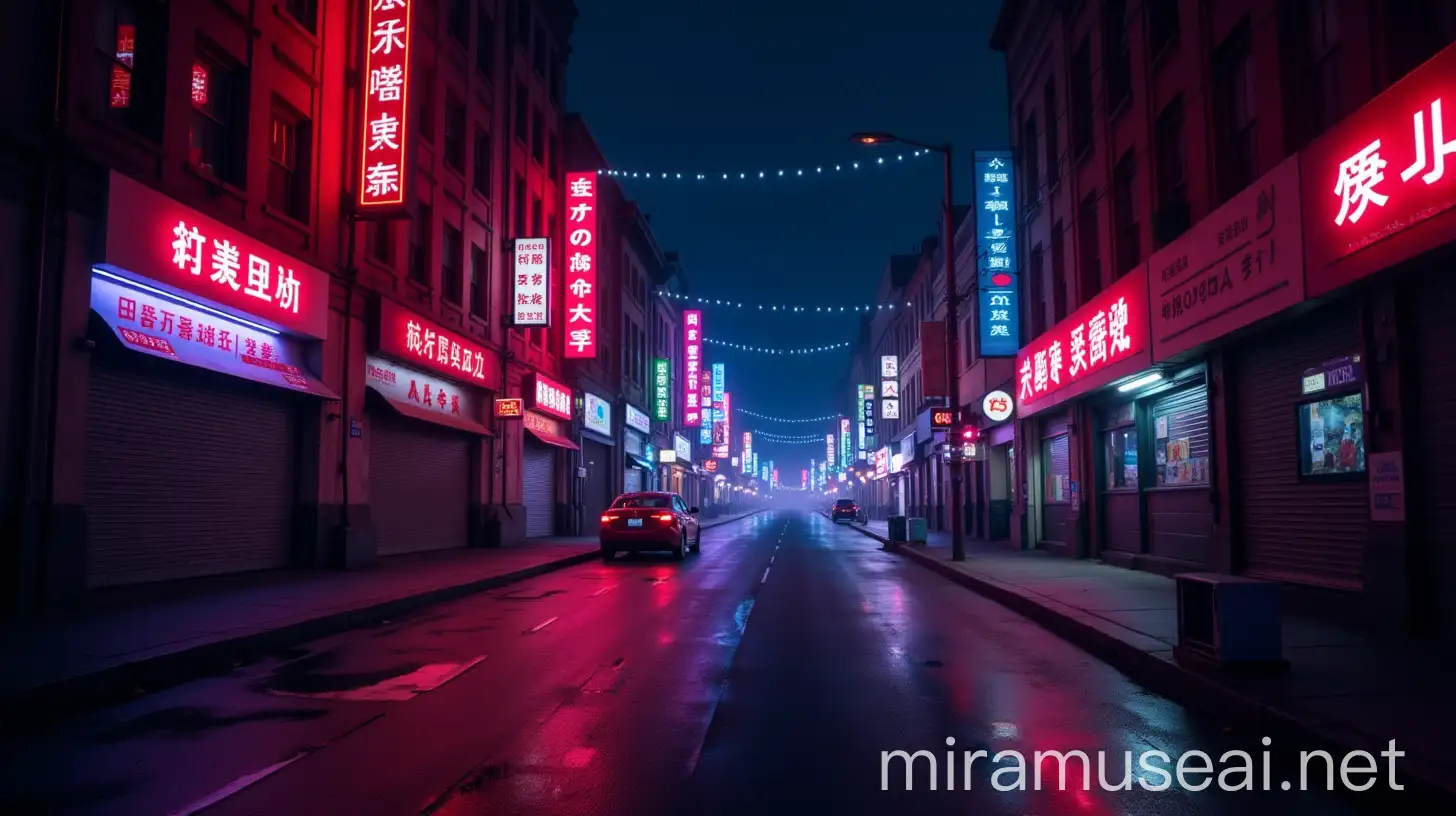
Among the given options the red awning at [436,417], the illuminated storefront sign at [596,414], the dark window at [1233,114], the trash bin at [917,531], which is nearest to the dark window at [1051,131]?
the dark window at [1233,114]

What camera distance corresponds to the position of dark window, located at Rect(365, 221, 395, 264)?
69.6ft

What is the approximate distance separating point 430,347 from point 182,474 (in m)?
8.17

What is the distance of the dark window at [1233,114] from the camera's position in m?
14.1

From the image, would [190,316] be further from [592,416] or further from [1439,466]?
[592,416]

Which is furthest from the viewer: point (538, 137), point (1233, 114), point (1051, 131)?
point (538, 137)

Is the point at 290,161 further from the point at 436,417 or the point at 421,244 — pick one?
the point at 436,417

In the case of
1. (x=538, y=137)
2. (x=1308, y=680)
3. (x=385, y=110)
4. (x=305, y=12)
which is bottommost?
(x=1308, y=680)

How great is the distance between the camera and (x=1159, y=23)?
17.4 m

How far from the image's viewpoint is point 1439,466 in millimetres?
9711

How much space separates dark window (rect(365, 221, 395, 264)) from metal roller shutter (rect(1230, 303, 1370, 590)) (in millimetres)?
16440

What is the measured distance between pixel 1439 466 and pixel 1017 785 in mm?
6895

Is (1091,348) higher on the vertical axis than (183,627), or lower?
higher

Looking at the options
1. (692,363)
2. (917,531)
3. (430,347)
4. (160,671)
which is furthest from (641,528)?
(692,363)

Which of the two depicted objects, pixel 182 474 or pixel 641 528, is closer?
pixel 182 474
